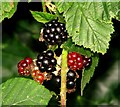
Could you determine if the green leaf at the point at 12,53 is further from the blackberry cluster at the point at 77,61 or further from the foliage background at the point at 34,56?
the blackberry cluster at the point at 77,61

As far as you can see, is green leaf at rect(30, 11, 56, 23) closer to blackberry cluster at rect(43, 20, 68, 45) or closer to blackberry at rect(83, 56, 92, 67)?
blackberry cluster at rect(43, 20, 68, 45)

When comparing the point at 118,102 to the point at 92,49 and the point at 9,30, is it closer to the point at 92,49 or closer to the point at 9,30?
the point at 9,30

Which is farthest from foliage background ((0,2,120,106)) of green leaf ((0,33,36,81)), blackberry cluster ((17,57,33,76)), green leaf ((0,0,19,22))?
green leaf ((0,0,19,22))

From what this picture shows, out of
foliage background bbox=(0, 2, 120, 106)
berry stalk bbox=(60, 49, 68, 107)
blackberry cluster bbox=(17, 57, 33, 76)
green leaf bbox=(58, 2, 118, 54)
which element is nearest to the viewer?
green leaf bbox=(58, 2, 118, 54)

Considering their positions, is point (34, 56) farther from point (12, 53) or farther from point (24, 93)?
point (24, 93)

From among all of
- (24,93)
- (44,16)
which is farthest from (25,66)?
(44,16)

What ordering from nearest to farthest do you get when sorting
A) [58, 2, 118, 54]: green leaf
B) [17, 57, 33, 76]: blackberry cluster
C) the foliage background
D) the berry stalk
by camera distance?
[58, 2, 118, 54]: green leaf
the berry stalk
[17, 57, 33, 76]: blackberry cluster
the foliage background
